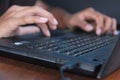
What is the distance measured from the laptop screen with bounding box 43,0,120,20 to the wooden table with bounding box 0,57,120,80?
0.27 m

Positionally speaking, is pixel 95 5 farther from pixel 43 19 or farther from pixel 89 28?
pixel 43 19

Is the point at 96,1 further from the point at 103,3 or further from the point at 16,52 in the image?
the point at 16,52

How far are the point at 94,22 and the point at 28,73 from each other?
39cm

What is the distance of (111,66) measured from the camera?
15.0 inches

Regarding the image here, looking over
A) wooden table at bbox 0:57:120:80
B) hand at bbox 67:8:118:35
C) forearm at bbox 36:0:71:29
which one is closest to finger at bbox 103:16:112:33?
hand at bbox 67:8:118:35

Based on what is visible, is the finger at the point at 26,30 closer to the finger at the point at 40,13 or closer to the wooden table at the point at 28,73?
the finger at the point at 40,13

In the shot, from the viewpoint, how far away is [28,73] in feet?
1.36

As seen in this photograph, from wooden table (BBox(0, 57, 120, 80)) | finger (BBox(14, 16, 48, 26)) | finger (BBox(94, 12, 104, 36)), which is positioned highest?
finger (BBox(14, 16, 48, 26))

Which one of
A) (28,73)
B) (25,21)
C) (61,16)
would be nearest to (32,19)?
(25,21)

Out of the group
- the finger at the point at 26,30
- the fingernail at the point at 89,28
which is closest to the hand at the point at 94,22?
the fingernail at the point at 89,28

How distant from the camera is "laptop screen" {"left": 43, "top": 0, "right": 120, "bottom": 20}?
66cm

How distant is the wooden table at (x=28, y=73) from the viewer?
0.40 metres

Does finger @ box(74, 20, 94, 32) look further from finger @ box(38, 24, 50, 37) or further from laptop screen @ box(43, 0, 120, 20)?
finger @ box(38, 24, 50, 37)

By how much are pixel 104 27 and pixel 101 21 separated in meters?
0.02
